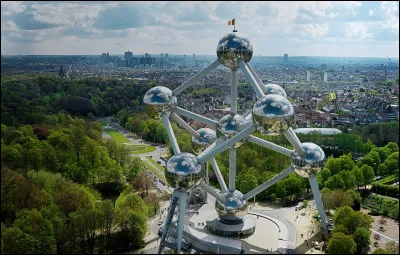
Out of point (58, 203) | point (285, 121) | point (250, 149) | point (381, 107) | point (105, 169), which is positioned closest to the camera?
point (285, 121)

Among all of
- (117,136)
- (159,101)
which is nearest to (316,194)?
(159,101)

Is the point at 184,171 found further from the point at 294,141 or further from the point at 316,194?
the point at 316,194

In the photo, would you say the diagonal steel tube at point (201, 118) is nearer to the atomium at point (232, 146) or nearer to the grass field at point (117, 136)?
the atomium at point (232, 146)

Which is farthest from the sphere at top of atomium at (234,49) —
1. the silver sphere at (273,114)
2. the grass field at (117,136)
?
the grass field at (117,136)

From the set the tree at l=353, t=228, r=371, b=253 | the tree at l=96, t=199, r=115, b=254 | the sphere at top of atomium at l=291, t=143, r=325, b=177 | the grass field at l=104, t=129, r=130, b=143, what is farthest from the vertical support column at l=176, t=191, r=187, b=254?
the grass field at l=104, t=129, r=130, b=143

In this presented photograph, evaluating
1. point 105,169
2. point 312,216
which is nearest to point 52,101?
point 105,169

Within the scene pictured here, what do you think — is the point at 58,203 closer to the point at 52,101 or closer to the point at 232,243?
the point at 232,243

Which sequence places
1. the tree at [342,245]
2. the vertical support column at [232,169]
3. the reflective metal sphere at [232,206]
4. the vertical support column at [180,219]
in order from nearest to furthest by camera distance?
the tree at [342,245]
the vertical support column at [180,219]
the reflective metal sphere at [232,206]
the vertical support column at [232,169]
